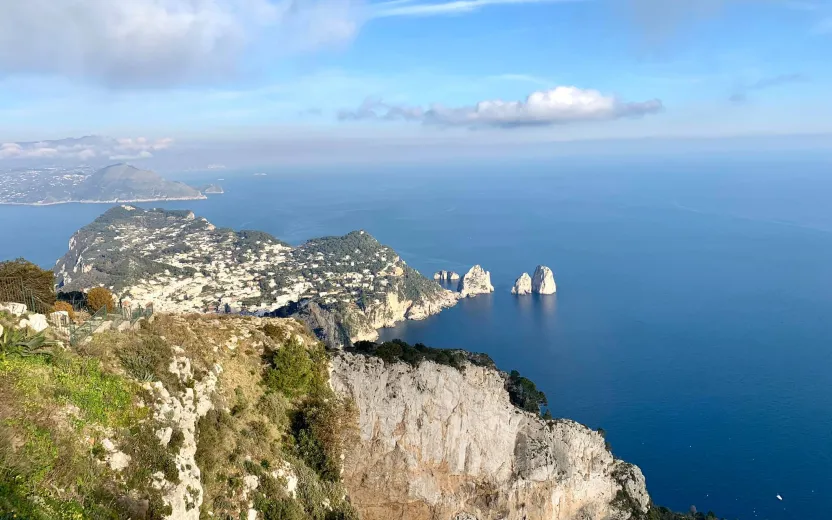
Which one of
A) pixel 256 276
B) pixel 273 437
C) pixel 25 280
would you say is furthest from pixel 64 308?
pixel 256 276

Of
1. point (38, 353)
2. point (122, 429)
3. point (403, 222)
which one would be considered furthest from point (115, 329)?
point (403, 222)

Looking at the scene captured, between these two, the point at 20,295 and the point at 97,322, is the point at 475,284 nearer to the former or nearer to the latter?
the point at 20,295

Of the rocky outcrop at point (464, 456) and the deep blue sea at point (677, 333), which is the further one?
the deep blue sea at point (677, 333)

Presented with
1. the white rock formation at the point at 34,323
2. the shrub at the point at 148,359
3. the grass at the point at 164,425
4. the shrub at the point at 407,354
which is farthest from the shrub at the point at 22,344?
the shrub at the point at 407,354

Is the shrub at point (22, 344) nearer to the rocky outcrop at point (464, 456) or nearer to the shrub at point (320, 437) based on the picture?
the shrub at point (320, 437)

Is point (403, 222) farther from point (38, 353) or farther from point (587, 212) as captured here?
point (38, 353)

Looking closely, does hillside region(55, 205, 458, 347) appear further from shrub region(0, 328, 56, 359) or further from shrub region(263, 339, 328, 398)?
shrub region(0, 328, 56, 359)

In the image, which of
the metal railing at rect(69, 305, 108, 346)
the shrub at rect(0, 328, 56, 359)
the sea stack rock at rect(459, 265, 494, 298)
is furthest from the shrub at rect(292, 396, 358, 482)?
the sea stack rock at rect(459, 265, 494, 298)
